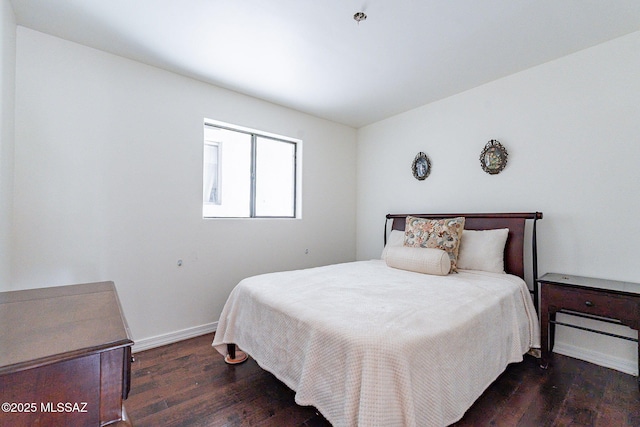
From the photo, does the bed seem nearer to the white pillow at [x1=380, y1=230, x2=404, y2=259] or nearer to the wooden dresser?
the white pillow at [x1=380, y1=230, x2=404, y2=259]

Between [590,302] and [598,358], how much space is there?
67 cm

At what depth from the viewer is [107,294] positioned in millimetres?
1320

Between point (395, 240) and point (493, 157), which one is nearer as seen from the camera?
point (493, 157)

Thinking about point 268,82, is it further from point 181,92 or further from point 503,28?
point 503,28

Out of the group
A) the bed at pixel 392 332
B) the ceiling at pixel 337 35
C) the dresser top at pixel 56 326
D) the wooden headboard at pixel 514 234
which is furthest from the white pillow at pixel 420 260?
the dresser top at pixel 56 326

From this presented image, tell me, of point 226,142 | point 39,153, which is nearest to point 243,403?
point 39,153

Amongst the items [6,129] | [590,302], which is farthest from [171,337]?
[590,302]

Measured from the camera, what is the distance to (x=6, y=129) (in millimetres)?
1801

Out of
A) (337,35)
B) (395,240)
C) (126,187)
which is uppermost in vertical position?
(337,35)

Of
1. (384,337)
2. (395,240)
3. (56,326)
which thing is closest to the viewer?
(56,326)

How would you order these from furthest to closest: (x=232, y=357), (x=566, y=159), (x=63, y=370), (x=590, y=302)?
(x=566, y=159)
(x=232, y=357)
(x=590, y=302)
(x=63, y=370)

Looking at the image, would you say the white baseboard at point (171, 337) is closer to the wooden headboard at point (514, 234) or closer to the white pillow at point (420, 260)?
the white pillow at point (420, 260)

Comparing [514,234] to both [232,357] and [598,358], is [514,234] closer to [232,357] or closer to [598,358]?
[598,358]

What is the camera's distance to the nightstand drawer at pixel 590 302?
6.00 feet
